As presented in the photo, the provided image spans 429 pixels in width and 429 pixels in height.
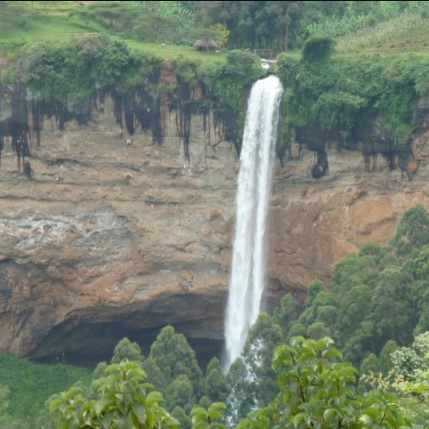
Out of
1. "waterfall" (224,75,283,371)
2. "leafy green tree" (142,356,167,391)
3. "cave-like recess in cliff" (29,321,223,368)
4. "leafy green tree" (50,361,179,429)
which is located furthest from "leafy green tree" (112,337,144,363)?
"leafy green tree" (50,361,179,429)

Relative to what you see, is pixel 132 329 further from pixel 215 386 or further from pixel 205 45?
pixel 205 45

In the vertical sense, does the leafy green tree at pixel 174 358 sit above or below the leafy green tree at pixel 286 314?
below

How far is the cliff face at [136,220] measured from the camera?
3450 centimetres

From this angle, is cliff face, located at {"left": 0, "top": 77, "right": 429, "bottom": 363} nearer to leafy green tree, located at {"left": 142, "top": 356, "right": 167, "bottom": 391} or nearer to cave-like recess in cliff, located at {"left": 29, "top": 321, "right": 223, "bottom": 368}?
cave-like recess in cliff, located at {"left": 29, "top": 321, "right": 223, "bottom": 368}

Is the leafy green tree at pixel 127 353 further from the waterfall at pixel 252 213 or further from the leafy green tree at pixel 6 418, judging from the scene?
the waterfall at pixel 252 213

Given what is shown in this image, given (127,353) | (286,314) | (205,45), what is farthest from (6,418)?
(205,45)

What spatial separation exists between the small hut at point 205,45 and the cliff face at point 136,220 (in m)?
2.92

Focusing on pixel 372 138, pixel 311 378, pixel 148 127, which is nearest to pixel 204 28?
pixel 148 127

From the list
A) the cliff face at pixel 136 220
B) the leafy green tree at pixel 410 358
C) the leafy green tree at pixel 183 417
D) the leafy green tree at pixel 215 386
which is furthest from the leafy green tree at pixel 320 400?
the cliff face at pixel 136 220

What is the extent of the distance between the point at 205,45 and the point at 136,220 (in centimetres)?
548

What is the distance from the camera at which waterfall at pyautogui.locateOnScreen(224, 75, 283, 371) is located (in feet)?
113

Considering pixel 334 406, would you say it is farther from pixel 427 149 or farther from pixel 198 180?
pixel 198 180

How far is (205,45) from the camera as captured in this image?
36688 millimetres

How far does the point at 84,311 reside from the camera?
3556 centimetres
